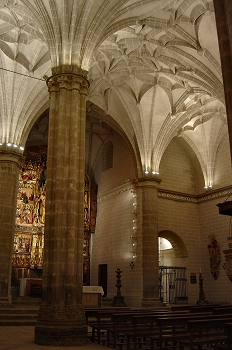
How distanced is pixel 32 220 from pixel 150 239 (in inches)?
289

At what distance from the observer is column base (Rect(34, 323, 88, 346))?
897 centimetres

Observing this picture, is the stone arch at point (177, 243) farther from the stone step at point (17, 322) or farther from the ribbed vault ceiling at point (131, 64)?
the stone step at point (17, 322)

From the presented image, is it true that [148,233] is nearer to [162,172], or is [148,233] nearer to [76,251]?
[162,172]

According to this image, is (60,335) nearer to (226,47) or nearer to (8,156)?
(226,47)

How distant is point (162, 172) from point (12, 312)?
11.9 metres

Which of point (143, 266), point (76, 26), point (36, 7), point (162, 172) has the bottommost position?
point (143, 266)

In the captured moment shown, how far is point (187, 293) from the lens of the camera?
2206 centimetres

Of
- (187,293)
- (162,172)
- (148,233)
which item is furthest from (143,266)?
(162,172)

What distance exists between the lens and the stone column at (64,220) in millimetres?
9297

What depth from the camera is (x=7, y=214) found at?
650 inches

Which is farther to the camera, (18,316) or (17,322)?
(18,316)

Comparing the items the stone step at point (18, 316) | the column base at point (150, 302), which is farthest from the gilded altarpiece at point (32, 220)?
the stone step at point (18, 316)

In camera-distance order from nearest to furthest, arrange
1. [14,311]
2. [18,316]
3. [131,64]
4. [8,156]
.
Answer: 1. [18,316]
2. [14,311]
3. [8,156]
4. [131,64]

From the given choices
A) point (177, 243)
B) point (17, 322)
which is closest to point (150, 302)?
point (177, 243)
